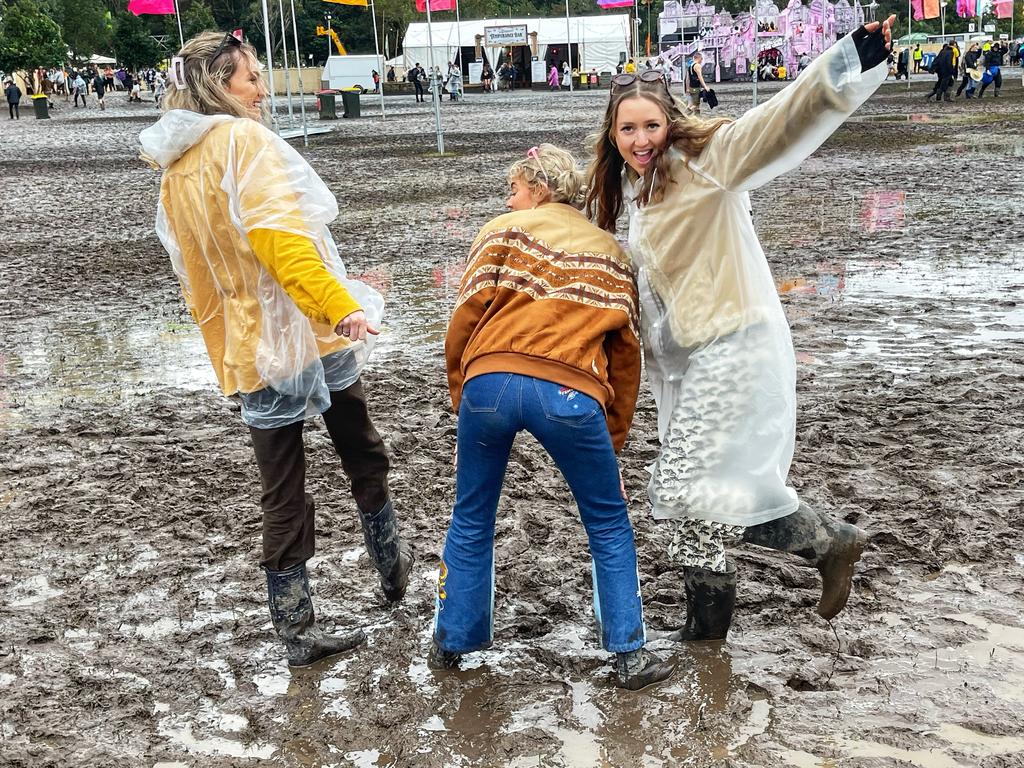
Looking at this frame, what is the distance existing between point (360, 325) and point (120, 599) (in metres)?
1.68

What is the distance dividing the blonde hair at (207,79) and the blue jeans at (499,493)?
Answer: 1.17 meters

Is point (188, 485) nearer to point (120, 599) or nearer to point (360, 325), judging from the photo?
point (120, 599)

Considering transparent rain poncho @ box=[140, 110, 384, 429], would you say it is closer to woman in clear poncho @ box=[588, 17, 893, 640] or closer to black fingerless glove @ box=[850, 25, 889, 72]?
woman in clear poncho @ box=[588, 17, 893, 640]

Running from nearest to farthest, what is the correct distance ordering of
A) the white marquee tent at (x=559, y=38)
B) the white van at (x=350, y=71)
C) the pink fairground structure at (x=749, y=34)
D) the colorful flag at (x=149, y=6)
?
the colorful flag at (x=149, y=6), the pink fairground structure at (x=749, y=34), the white van at (x=350, y=71), the white marquee tent at (x=559, y=38)

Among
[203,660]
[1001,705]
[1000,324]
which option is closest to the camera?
[1001,705]

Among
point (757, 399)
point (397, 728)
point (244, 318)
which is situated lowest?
point (397, 728)

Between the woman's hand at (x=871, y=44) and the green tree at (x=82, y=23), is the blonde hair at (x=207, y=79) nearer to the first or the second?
the woman's hand at (x=871, y=44)

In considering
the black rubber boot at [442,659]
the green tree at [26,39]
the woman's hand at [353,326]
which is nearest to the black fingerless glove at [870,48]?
the woman's hand at [353,326]

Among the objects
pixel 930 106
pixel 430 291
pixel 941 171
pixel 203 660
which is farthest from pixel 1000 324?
pixel 930 106

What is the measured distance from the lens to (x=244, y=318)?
3.41 m

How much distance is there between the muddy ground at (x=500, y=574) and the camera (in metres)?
3.15

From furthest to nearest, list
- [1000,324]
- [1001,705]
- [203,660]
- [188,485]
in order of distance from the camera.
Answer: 1. [1000,324]
2. [188,485]
3. [203,660]
4. [1001,705]

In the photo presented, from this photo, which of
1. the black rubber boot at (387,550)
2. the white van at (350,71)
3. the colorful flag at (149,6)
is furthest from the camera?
the white van at (350,71)

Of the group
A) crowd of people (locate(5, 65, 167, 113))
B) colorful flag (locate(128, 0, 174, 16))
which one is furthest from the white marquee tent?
colorful flag (locate(128, 0, 174, 16))
